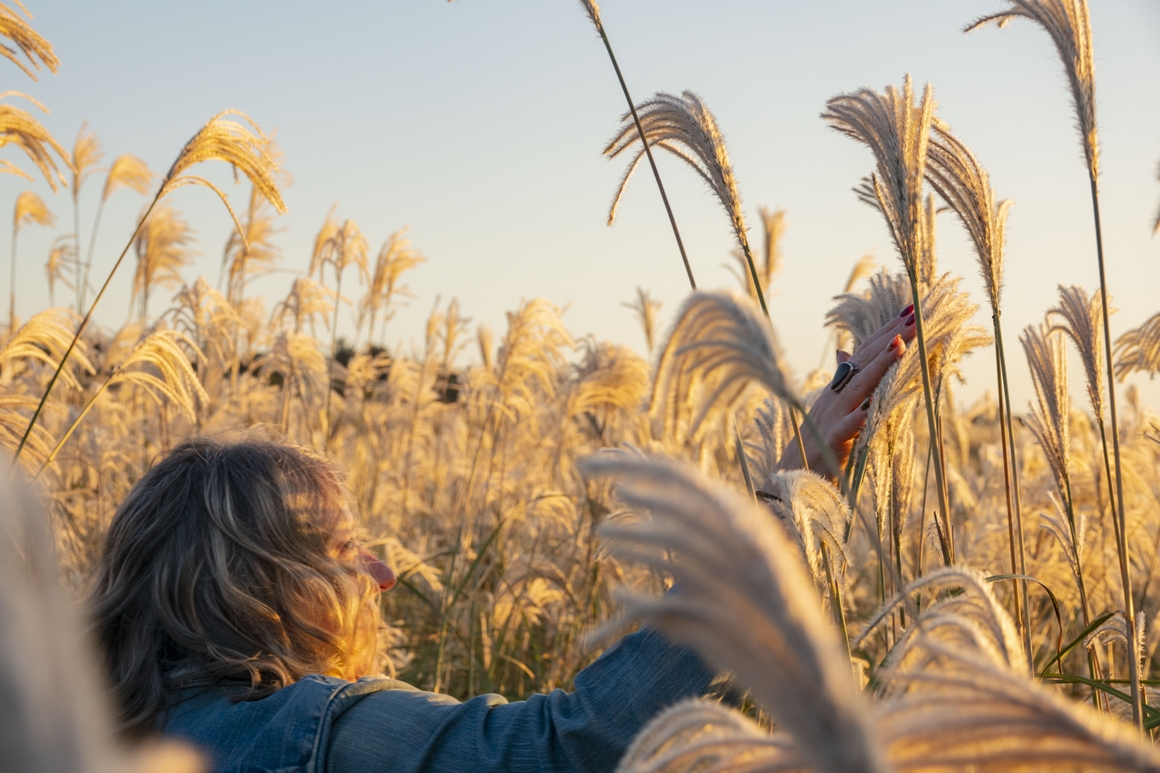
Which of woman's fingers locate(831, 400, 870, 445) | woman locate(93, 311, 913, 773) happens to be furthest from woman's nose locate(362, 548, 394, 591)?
woman's fingers locate(831, 400, 870, 445)

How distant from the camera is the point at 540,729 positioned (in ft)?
5.07

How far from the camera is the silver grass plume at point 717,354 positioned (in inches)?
32.1

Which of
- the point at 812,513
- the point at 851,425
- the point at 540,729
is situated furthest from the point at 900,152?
the point at 540,729

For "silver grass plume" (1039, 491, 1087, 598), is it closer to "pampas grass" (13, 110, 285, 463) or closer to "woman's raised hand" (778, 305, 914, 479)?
"woman's raised hand" (778, 305, 914, 479)

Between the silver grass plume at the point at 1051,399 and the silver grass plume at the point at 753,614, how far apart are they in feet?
6.54

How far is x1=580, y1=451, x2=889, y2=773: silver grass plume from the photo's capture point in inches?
20.7

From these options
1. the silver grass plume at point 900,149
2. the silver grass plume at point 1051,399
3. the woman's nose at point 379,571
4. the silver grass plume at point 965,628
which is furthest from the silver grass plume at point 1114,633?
the woman's nose at point 379,571

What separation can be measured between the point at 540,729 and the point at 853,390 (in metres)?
0.92

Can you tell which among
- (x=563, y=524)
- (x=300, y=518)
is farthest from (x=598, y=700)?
(x=563, y=524)

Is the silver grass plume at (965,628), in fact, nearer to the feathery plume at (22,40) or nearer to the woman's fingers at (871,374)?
the woman's fingers at (871,374)

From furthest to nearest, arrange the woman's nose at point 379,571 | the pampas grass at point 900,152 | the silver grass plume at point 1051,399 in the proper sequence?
the silver grass plume at point 1051,399, the woman's nose at point 379,571, the pampas grass at point 900,152

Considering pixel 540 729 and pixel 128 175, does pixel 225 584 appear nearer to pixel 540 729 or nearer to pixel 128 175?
pixel 540 729

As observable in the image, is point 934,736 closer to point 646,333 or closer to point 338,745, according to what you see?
point 338,745

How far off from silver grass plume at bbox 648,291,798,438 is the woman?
2.14ft
